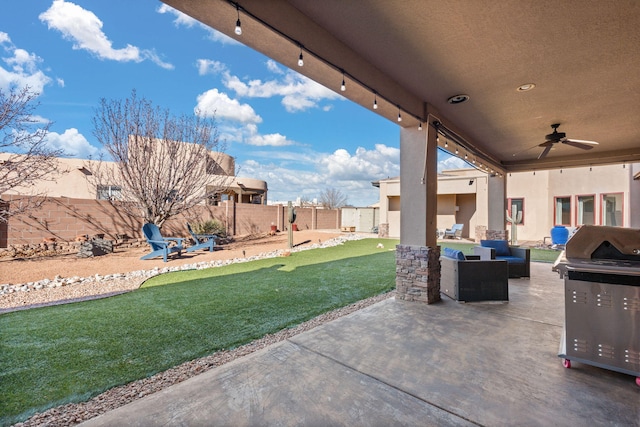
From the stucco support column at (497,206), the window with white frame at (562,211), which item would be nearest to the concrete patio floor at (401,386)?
the stucco support column at (497,206)

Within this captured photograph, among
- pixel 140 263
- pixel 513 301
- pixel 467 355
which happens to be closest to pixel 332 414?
pixel 467 355

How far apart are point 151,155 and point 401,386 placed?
10898mm

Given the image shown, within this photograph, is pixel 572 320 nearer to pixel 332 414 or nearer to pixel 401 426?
pixel 401 426

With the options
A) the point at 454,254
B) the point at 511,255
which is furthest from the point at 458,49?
the point at 511,255

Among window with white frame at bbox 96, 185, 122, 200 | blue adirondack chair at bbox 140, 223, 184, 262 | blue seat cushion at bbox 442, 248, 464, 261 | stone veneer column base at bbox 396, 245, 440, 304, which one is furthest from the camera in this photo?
window with white frame at bbox 96, 185, 122, 200

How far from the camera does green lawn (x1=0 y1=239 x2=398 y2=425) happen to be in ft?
7.68

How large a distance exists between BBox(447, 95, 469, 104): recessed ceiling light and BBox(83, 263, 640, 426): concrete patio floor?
3.17m

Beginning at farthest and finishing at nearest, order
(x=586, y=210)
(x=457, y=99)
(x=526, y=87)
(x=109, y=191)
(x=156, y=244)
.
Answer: (x=586, y=210) → (x=109, y=191) → (x=156, y=244) → (x=457, y=99) → (x=526, y=87)

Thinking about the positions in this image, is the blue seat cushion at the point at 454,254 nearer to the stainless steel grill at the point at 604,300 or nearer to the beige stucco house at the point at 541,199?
the stainless steel grill at the point at 604,300

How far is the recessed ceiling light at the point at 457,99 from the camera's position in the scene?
425 centimetres

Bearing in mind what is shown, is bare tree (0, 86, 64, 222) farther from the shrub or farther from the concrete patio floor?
the concrete patio floor

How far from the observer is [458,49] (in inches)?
119

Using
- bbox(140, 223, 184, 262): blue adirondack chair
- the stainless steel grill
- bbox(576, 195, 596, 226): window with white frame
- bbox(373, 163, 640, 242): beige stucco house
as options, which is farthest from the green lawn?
bbox(576, 195, 596, 226): window with white frame

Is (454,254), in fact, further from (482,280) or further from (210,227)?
(210,227)
